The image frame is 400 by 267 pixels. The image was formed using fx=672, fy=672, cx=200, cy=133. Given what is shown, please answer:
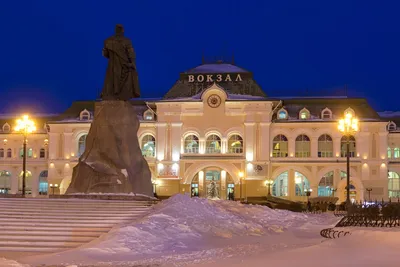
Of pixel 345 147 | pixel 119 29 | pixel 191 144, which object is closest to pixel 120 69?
pixel 119 29

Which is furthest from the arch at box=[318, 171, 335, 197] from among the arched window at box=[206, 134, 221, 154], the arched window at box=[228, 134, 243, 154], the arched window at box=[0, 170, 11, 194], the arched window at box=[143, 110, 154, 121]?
the arched window at box=[0, 170, 11, 194]

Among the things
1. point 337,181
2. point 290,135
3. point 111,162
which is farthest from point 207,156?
point 111,162

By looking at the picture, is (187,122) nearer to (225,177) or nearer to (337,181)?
(225,177)

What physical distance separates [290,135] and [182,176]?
1151 centimetres

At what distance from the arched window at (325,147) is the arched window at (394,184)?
6.93 metres

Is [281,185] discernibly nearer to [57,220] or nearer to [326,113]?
[326,113]

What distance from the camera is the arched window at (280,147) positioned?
218 feet

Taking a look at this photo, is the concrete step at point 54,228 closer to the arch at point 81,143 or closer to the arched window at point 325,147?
the arched window at point 325,147

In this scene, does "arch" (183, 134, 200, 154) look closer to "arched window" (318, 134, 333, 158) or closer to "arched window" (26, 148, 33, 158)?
"arched window" (318, 134, 333, 158)

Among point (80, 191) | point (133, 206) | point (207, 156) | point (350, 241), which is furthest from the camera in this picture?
point (207, 156)

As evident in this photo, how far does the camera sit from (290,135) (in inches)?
2623

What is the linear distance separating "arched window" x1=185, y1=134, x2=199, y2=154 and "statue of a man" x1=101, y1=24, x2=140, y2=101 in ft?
123

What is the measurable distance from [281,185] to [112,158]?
135ft

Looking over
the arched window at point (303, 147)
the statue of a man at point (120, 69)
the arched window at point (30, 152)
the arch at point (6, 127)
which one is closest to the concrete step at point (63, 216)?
the statue of a man at point (120, 69)
